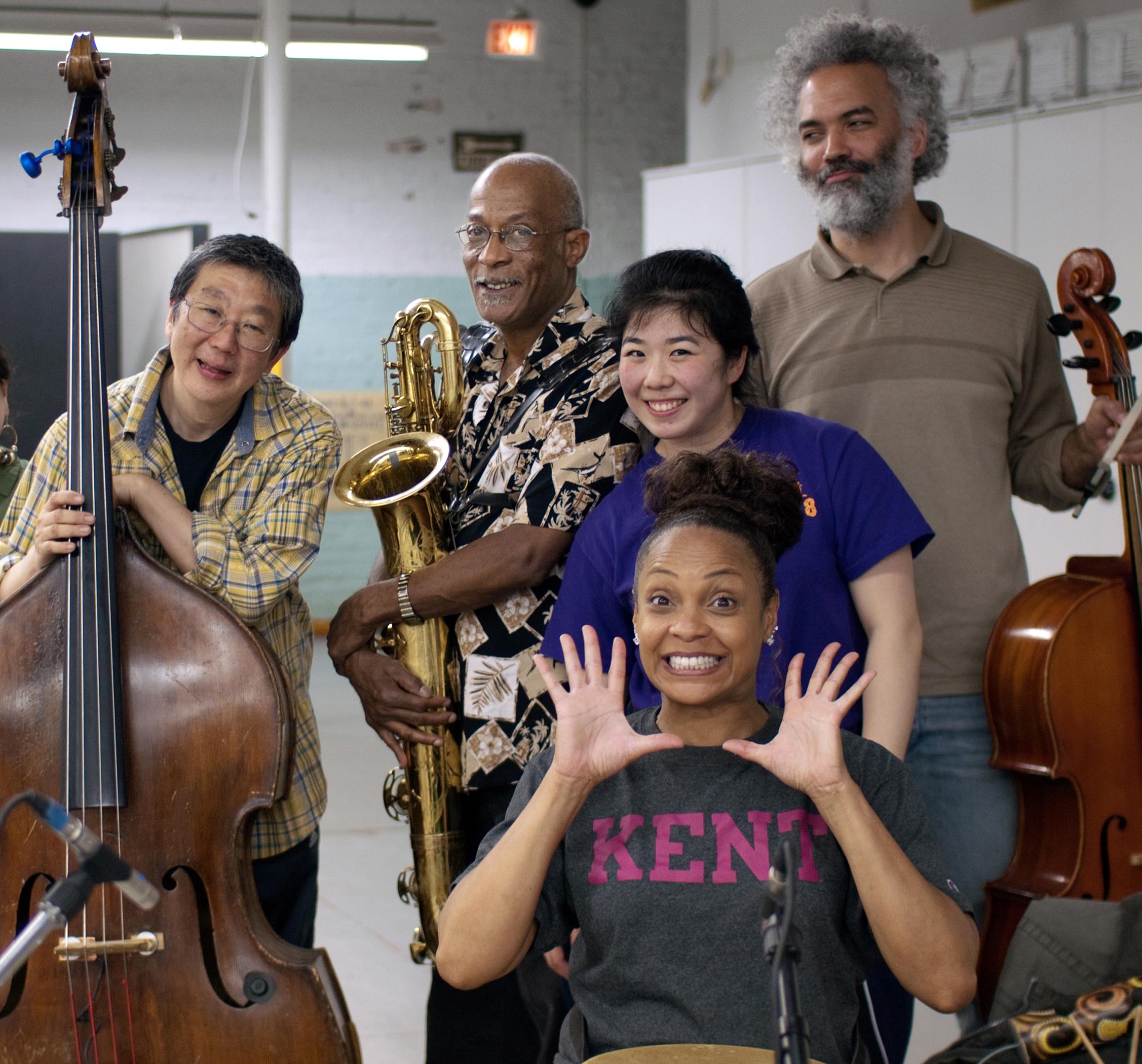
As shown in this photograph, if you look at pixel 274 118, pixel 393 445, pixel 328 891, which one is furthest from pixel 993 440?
pixel 274 118

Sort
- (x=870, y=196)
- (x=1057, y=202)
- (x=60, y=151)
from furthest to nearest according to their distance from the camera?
(x=1057, y=202) → (x=870, y=196) → (x=60, y=151)

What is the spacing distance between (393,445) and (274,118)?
5309 millimetres

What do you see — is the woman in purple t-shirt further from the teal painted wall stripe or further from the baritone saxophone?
the teal painted wall stripe

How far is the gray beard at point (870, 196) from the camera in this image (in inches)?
88.0

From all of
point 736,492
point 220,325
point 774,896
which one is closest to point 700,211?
point 220,325

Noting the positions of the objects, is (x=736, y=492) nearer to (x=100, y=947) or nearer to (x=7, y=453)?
(x=100, y=947)

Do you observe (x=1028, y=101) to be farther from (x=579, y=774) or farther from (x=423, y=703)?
(x=579, y=774)

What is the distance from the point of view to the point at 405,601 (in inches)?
86.4

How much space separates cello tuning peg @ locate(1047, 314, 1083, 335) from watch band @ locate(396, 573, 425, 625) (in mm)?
1137

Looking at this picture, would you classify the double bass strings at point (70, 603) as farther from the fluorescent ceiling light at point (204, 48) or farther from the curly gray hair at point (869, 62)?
→ the fluorescent ceiling light at point (204, 48)

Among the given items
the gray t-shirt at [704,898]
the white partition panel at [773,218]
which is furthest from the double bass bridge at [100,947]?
the white partition panel at [773,218]

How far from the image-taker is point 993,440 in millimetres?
2213

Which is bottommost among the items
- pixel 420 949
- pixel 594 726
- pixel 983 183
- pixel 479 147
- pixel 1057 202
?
pixel 420 949

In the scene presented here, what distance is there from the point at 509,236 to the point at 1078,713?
4.07ft
